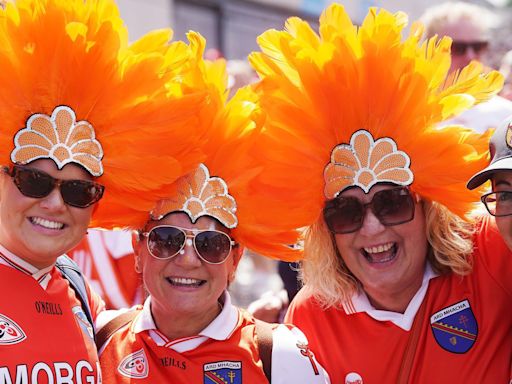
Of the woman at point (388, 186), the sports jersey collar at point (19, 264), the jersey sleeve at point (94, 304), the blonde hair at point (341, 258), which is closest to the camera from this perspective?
the sports jersey collar at point (19, 264)

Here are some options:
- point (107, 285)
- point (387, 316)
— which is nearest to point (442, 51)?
point (387, 316)

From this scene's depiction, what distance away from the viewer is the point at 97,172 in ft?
9.15

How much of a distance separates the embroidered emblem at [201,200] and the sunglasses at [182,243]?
0.22 feet

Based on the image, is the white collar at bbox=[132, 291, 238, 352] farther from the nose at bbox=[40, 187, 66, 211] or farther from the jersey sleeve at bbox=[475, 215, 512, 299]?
the jersey sleeve at bbox=[475, 215, 512, 299]

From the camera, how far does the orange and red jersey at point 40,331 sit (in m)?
2.49

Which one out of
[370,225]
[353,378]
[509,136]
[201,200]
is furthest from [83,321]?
[509,136]

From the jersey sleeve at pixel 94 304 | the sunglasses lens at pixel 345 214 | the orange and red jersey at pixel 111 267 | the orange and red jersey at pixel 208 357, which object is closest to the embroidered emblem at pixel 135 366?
the orange and red jersey at pixel 208 357

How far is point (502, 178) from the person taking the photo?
2662 millimetres

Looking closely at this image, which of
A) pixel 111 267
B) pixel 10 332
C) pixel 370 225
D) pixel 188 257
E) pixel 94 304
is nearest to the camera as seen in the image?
pixel 10 332

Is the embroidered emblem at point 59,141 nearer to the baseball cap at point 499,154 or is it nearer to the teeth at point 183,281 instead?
the teeth at point 183,281

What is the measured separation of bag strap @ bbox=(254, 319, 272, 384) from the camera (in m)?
2.87

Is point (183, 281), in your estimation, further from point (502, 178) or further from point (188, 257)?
point (502, 178)

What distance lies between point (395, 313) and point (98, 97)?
1.49 metres

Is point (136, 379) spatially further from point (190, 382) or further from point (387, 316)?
point (387, 316)
